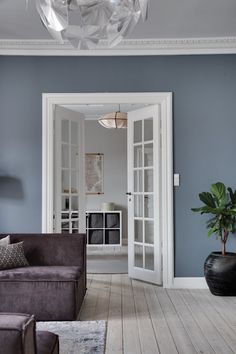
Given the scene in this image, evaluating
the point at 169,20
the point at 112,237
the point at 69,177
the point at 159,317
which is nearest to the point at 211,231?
the point at 159,317

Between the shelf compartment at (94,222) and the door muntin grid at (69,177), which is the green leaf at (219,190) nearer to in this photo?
the door muntin grid at (69,177)

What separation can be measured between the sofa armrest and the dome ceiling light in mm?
1548

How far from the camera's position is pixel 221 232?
15.0 ft

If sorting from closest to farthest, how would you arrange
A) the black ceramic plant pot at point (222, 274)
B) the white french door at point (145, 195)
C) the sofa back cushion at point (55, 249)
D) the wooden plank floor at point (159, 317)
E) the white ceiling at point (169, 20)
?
1. the wooden plank floor at point (159, 317)
2. the white ceiling at point (169, 20)
3. the sofa back cushion at point (55, 249)
4. the black ceramic plant pot at point (222, 274)
5. the white french door at point (145, 195)

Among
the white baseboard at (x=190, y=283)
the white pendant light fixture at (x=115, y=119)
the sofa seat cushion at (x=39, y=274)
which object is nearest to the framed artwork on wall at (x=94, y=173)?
the white pendant light fixture at (x=115, y=119)

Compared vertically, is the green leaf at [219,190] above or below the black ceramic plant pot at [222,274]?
above

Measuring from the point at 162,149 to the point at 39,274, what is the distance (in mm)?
2183

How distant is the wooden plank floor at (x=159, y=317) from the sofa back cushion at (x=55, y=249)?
49 centimetres

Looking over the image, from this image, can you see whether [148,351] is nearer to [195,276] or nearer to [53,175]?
[195,276]

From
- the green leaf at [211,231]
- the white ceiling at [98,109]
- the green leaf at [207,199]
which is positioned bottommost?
the green leaf at [211,231]

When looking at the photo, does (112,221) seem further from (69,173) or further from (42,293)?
(42,293)

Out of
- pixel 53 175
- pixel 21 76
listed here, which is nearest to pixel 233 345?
pixel 53 175

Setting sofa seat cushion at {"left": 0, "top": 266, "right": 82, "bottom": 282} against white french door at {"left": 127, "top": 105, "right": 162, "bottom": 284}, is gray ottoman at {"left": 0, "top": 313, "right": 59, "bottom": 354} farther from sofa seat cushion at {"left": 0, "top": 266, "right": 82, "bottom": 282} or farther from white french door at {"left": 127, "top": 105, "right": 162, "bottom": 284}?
white french door at {"left": 127, "top": 105, "right": 162, "bottom": 284}

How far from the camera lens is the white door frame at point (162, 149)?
4.74 m
